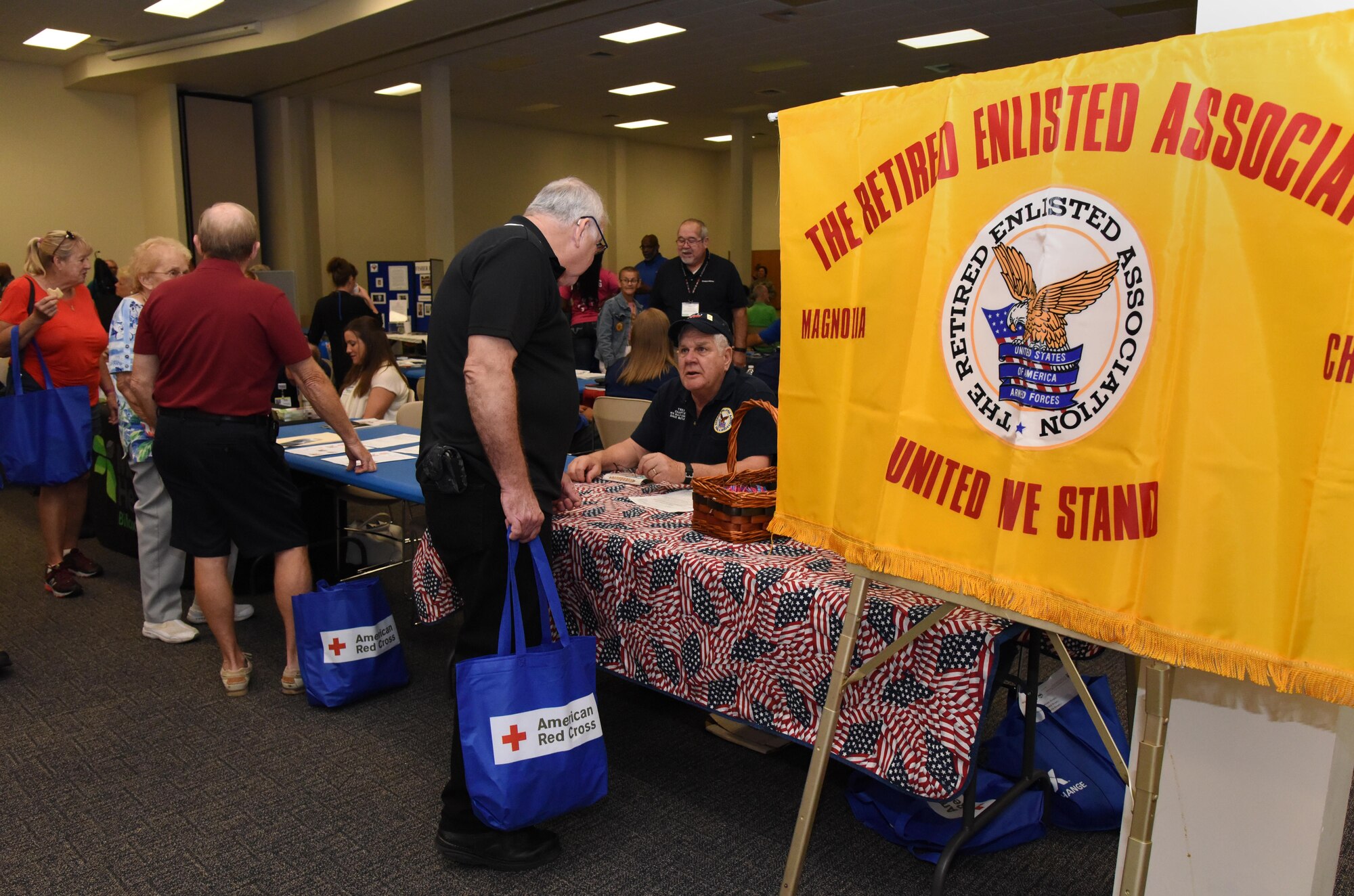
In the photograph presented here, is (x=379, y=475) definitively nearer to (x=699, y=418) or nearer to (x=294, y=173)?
(x=699, y=418)

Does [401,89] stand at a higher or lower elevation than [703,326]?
higher

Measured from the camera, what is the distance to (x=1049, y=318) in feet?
4.26

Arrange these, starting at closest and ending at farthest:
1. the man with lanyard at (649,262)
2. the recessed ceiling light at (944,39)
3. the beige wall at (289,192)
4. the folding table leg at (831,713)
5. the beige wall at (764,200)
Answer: the folding table leg at (831,713) < the recessed ceiling light at (944,39) < the man with lanyard at (649,262) < the beige wall at (289,192) < the beige wall at (764,200)

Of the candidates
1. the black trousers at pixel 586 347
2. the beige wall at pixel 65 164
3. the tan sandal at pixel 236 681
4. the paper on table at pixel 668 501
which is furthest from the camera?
the beige wall at pixel 65 164

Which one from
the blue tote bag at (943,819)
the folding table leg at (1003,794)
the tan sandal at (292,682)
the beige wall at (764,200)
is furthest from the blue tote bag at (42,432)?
the beige wall at (764,200)

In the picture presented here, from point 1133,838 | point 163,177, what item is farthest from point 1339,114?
point 163,177

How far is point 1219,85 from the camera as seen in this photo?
3.73ft

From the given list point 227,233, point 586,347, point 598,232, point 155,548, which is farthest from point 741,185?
point 598,232

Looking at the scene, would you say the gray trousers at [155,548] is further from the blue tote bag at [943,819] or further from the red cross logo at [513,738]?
the blue tote bag at [943,819]

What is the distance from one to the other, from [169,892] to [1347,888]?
2450mm

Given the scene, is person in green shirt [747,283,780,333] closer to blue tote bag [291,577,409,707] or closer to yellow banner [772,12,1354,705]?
blue tote bag [291,577,409,707]

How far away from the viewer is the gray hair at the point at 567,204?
6.58 ft

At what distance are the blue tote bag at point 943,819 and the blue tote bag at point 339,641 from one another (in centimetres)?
148

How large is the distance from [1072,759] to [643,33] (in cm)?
729
